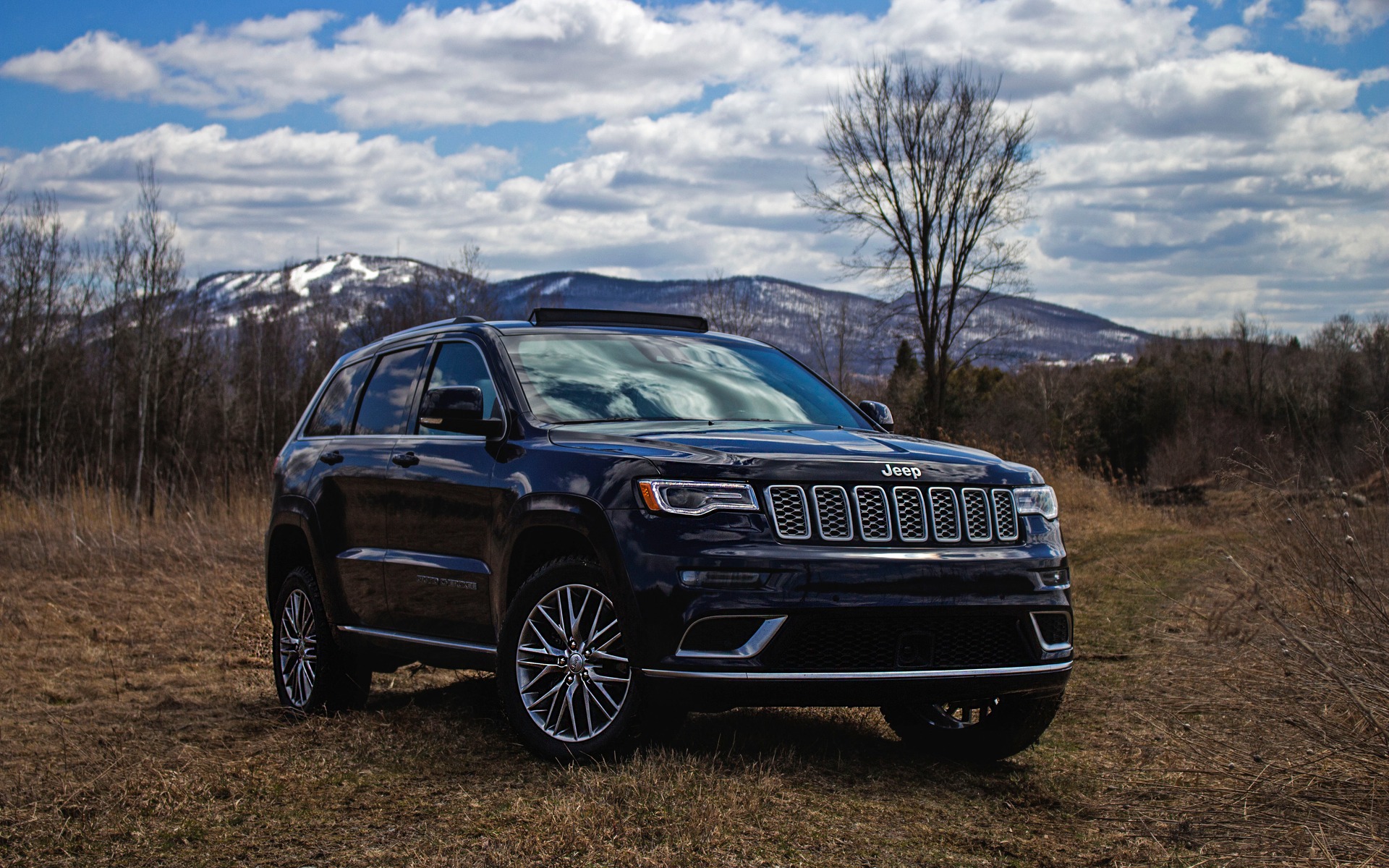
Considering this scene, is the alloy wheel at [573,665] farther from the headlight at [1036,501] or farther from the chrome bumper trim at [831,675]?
the headlight at [1036,501]

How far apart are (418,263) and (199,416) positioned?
16495mm

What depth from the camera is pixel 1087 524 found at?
17109 millimetres

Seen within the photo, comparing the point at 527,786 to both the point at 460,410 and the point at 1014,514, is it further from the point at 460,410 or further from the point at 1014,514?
the point at 1014,514

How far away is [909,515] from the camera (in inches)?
177

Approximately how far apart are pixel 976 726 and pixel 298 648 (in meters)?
3.54

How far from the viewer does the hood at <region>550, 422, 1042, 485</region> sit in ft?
Result: 14.4

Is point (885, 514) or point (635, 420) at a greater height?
point (635, 420)

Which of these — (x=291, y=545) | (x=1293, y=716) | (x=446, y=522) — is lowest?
(x=1293, y=716)

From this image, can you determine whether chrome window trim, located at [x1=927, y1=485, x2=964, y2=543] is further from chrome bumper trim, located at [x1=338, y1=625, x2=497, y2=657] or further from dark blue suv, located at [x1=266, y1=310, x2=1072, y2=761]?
chrome bumper trim, located at [x1=338, y1=625, x2=497, y2=657]

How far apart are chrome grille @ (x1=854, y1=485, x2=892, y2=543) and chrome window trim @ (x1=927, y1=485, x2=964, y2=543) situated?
184mm

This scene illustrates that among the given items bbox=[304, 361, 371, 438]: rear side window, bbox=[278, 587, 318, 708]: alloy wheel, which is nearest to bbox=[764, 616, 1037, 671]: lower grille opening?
bbox=[278, 587, 318, 708]: alloy wheel

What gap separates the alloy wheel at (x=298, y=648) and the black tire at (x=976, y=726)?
9.56ft

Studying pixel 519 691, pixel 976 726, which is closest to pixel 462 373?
pixel 519 691

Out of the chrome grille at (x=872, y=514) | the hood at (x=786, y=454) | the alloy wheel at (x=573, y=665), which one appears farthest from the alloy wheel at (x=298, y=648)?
the chrome grille at (x=872, y=514)
